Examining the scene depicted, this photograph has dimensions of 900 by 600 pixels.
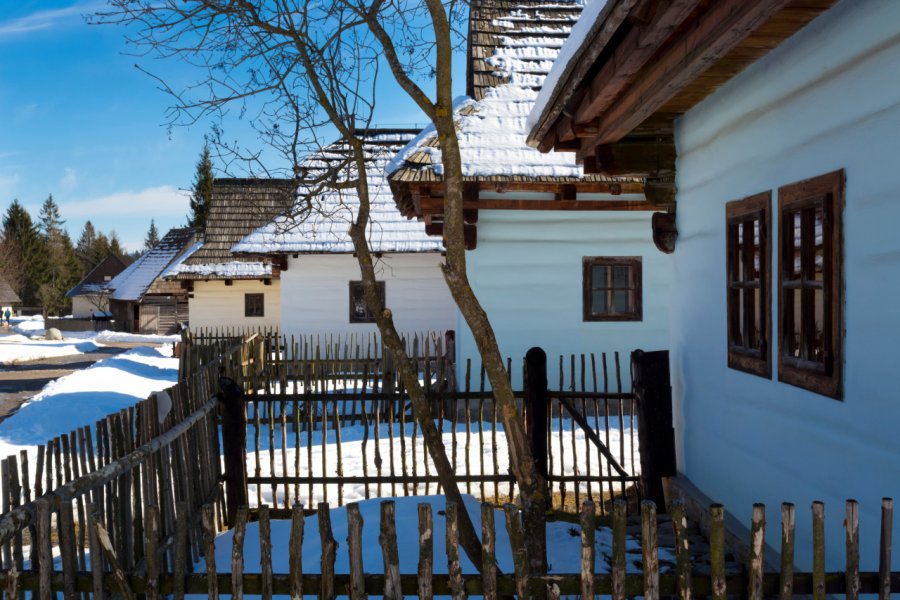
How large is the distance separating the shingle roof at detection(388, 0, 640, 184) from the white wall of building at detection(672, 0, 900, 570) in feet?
11.6

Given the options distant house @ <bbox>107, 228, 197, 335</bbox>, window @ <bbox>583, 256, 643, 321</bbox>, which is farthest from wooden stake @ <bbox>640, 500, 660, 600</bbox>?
distant house @ <bbox>107, 228, 197, 335</bbox>

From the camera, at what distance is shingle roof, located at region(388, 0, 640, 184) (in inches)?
368

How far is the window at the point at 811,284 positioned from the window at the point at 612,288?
6645mm

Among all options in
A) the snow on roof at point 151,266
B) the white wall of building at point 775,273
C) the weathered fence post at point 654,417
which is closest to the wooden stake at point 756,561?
the white wall of building at point 775,273

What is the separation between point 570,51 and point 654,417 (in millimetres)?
2764

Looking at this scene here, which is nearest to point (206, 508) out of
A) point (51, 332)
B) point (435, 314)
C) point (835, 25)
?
point (835, 25)

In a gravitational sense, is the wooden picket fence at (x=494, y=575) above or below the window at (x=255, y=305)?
below

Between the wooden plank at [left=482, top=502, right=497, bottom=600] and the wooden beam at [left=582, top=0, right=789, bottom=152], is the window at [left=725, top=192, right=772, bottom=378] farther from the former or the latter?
the wooden plank at [left=482, top=502, right=497, bottom=600]

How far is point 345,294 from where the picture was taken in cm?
1680

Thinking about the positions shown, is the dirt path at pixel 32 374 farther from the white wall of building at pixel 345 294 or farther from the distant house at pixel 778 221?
the distant house at pixel 778 221

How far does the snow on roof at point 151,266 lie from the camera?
3426 centimetres

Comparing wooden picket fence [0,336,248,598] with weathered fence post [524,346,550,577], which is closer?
wooden picket fence [0,336,248,598]

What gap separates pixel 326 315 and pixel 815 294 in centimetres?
1369

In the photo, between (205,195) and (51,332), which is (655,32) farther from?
(205,195)
